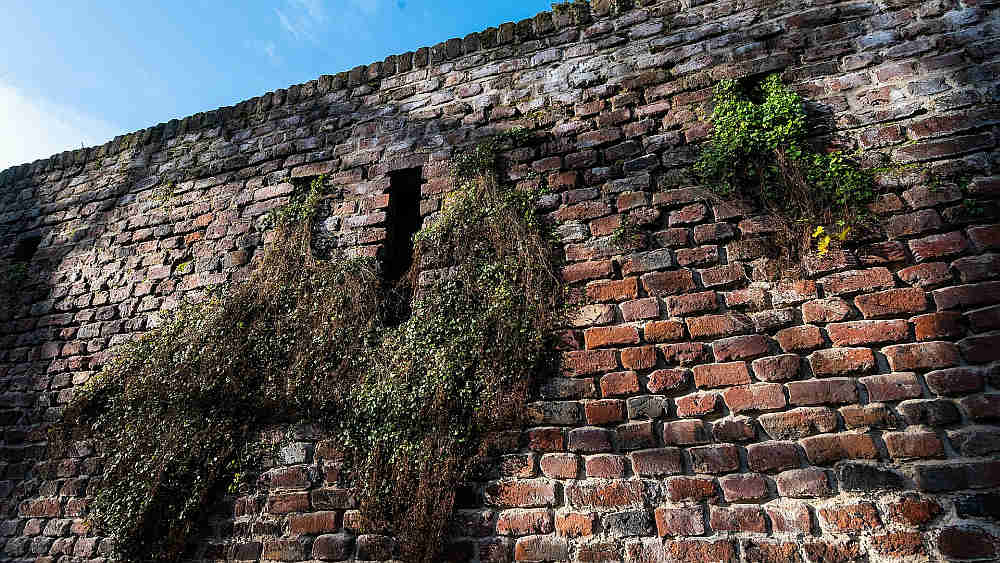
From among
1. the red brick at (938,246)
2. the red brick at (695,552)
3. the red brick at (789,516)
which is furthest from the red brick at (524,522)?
the red brick at (938,246)

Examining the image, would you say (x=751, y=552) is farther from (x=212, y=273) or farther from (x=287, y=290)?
(x=212, y=273)

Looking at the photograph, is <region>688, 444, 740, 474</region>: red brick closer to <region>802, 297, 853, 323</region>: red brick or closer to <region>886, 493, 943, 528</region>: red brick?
<region>886, 493, 943, 528</region>: red brick

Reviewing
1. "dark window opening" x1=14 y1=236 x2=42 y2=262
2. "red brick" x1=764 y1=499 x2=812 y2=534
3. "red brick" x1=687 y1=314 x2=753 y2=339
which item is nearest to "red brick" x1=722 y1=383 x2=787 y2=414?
"red brick" x1=687 y1=314 x2=753 y2=339

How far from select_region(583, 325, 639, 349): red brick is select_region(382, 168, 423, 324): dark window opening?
1.09 m

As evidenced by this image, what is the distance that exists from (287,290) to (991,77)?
12.8ft

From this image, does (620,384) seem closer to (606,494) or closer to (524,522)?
(606,494)

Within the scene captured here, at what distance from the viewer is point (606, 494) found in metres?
2.16

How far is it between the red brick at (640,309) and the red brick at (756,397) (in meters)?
0.49

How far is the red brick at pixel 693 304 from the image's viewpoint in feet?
7.91

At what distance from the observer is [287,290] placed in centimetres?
318

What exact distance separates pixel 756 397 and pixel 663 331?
1.57ft

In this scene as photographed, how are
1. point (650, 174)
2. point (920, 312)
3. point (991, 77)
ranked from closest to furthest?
point (920, 312)
point (991, 77)
point (650, 174)

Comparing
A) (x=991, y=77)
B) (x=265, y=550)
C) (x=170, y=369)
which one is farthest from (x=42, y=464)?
(x=991, y=77)

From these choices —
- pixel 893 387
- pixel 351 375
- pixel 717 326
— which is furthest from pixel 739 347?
pixel 351 375
